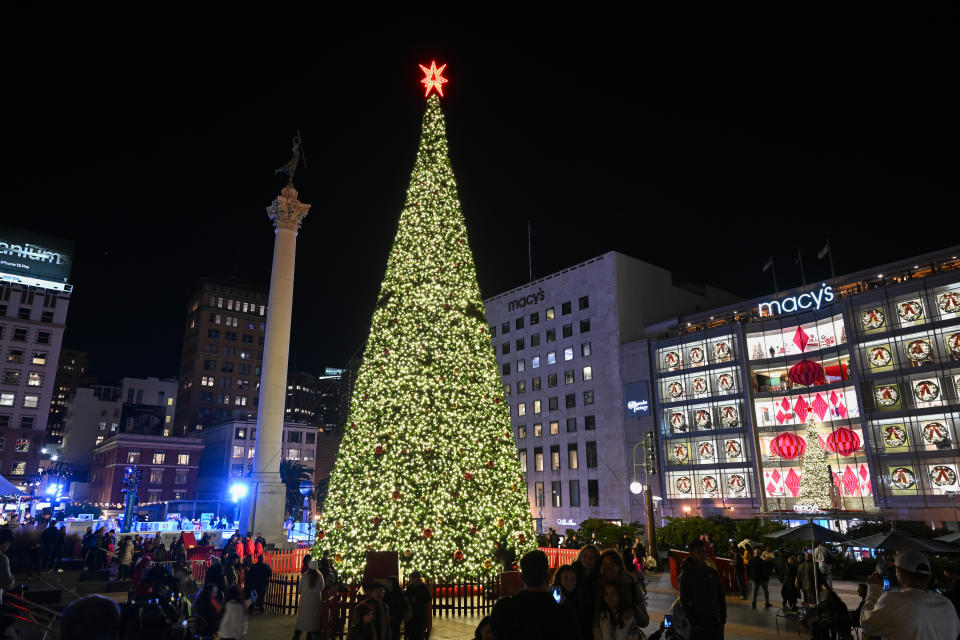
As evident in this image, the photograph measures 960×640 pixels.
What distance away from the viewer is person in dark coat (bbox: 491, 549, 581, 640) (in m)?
4.39

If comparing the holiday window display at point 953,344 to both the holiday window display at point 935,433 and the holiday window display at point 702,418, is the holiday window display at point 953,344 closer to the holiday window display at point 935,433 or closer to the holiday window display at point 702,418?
the holiday window display at point 935,433

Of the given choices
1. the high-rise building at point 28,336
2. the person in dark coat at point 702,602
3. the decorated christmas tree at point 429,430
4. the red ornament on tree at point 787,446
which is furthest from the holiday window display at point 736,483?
the high-rise building at point 28,336

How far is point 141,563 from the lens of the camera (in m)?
17.1

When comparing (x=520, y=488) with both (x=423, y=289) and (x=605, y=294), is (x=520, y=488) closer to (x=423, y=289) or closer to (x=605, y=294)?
(x=423, y=289)

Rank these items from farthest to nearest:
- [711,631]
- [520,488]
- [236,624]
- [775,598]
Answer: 1. [775,598]
2. [520,488]
3. [236,624]
4. [711,631]

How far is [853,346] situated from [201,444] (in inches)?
3580

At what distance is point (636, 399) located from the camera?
6825 centimetres

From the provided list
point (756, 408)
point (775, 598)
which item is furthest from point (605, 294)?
point (775, 598)

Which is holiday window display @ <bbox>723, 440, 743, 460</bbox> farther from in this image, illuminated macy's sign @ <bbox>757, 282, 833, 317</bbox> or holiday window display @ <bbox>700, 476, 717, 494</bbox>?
illuminated macy's sign @ <bbox>757, 282, 833, 317</bbox>

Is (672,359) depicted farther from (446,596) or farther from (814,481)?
(446,596)

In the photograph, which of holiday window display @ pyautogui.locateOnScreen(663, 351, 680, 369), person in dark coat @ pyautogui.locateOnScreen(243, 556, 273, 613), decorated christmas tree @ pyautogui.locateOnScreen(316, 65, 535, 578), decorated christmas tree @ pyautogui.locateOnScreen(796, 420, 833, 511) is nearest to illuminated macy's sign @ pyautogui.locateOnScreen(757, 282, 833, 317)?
holiday window display @ pyautogui.locateOnScreen(663, 351, 680, 369)

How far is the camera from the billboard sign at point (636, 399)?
6719 cm

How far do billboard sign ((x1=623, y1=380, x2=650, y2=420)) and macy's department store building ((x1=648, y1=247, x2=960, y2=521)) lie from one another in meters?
1.36

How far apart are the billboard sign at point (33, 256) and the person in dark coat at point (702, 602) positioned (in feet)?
362
